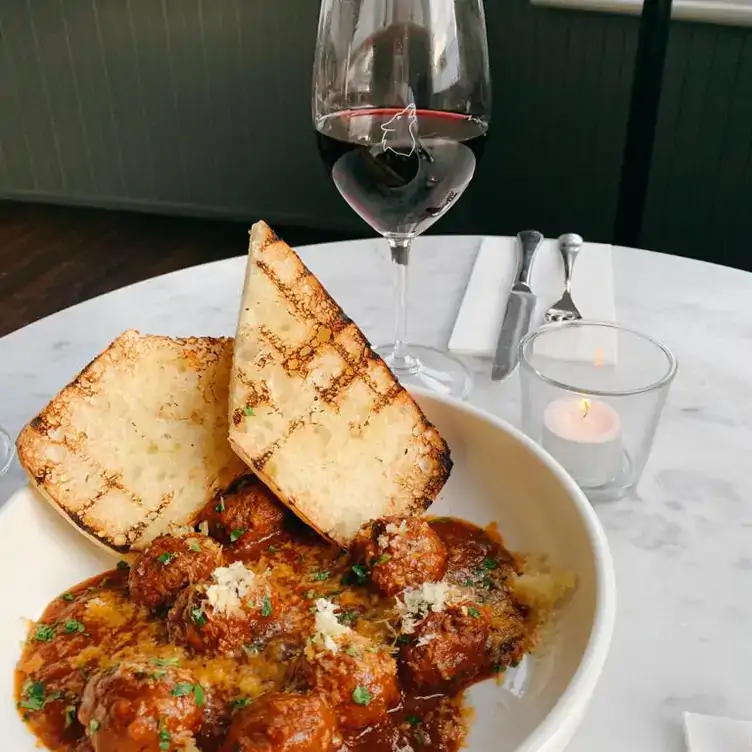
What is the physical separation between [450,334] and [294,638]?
761 mm

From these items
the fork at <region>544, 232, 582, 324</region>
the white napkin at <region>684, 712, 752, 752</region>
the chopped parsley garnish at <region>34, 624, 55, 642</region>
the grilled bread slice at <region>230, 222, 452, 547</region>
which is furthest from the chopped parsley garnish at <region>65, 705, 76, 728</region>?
the fork at <region>544, 232, 582, 324</region>

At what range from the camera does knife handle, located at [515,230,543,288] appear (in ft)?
5.31

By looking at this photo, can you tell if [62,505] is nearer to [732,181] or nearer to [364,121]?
[364,121]

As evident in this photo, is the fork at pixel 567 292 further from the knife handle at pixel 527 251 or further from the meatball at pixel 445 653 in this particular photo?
the meatball at pixel 445 653

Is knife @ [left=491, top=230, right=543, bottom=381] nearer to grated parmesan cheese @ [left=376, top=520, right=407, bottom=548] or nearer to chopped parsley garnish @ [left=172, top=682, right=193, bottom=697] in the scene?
grated parmesan cheese @ [left=376, top=520, right=407, bottom=548]

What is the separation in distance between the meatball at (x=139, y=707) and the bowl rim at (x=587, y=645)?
0.29m

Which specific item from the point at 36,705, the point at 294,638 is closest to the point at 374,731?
the point at 294,638

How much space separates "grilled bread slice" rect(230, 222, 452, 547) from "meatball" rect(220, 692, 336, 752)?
0.94 feet

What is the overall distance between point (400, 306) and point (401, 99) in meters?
0.33

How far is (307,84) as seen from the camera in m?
4.11

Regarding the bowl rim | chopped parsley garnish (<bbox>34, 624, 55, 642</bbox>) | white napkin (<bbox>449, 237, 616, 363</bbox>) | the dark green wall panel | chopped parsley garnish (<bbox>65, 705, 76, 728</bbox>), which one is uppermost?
the bowl rim

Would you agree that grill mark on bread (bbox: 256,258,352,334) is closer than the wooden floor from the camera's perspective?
Yes

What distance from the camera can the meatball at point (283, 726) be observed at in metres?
0.71

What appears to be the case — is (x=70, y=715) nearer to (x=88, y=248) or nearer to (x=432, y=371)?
(x=432, y=371)
